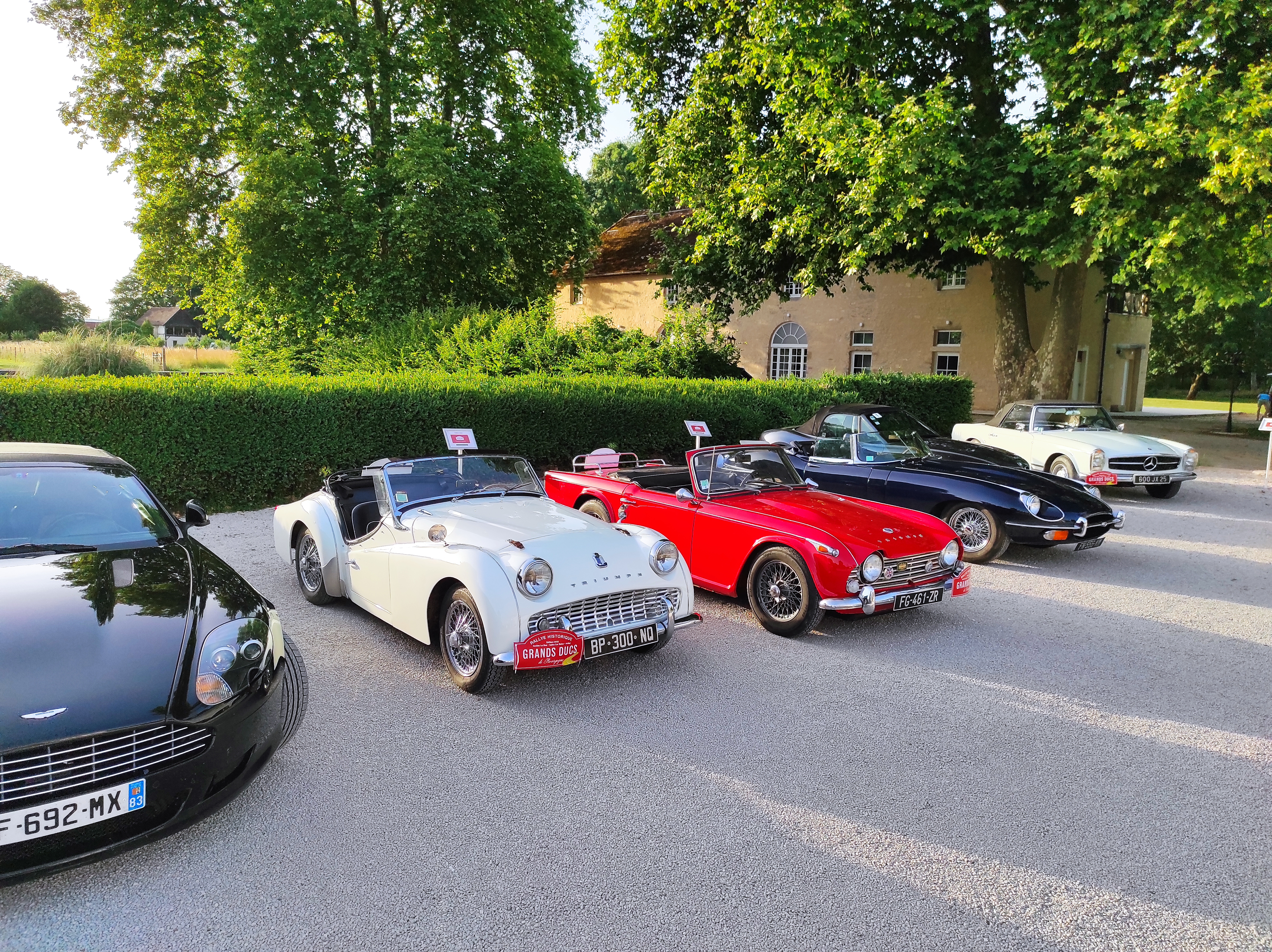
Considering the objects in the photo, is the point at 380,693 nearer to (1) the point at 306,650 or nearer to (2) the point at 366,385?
(1) the point at 306,650

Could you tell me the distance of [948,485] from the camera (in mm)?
8898

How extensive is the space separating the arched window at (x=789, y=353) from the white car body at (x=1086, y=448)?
19.5 meters

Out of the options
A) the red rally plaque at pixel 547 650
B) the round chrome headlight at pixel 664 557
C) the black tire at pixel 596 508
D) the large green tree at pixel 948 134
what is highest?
the large green tree at pixel 948 134

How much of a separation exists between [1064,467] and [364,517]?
436 inches

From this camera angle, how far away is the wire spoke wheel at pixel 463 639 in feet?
15.9

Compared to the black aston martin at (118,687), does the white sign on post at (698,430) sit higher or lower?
higher

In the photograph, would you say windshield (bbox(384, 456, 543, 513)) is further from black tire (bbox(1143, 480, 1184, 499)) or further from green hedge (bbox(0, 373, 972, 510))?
black tire (bbox(1143, 480, 1184, 499))

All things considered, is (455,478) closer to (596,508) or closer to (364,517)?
(364,517)

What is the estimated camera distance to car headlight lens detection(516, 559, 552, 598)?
4684mm

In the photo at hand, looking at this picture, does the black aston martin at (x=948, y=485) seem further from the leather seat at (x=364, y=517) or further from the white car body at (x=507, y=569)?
the leather seat at (x=364, y=517)

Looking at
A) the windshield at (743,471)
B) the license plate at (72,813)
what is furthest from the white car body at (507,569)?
the license plate at (72,813)

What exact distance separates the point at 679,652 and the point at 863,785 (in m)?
2.05

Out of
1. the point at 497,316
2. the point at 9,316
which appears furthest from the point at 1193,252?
the point at 9,316

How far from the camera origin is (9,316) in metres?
70.8
